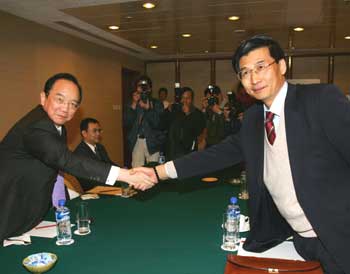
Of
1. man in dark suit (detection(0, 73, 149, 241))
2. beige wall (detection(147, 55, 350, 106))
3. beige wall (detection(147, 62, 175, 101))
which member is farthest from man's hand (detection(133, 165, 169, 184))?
beige wall (detection(147, 62, 175, 101))

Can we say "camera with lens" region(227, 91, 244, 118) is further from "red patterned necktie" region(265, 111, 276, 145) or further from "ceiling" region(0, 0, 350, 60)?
"red patterned necktie" region(265, 111, 276, 145)

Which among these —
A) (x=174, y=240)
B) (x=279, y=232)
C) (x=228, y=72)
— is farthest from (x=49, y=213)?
(x=228, y=72)

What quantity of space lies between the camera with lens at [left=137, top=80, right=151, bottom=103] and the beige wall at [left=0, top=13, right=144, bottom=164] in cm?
169

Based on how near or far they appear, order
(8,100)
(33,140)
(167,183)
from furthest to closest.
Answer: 1. (8,100)
2. (167,183)
3. (33,140)

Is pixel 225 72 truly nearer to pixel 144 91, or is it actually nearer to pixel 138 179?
pixel 144 91

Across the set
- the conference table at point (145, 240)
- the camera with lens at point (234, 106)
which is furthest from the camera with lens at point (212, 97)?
the conference table at point (145, 240)

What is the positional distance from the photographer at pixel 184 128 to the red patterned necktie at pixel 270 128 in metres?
2.96

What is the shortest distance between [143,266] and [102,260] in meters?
0.20

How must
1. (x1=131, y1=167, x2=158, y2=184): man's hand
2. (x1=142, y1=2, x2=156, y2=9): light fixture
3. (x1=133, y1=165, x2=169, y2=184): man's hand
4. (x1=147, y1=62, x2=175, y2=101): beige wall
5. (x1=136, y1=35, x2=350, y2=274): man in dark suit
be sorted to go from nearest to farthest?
(x1=136, y1=35, x2=350, y2=274): man in dark suit → (x1=133, y1=165, x2=169, y2=184): man's hand → (x1=131, y1=167, x2=158, y2=184): man's hand → (x1=142, y1=2, x2=156, y2=9): light fixture → (x1=147, y1=62, x2=175, y2=101): beige wall

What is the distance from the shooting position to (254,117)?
167 centimetres

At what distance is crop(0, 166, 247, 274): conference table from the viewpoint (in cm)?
144

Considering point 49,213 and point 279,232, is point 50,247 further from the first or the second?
point 279,232

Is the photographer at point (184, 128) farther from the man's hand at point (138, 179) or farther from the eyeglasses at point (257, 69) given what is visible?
the eyeglasses at point (257, 69)

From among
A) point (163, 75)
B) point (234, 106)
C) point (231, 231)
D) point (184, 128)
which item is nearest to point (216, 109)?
point (234, 106)
